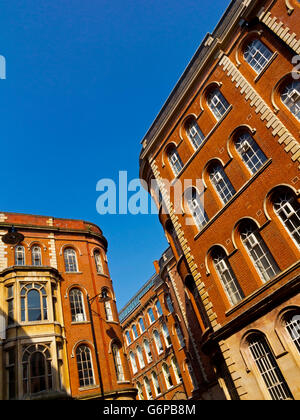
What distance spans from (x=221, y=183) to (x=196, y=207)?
2.19 metres

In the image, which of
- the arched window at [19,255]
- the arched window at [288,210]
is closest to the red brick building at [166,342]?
the arched window at [19,255]

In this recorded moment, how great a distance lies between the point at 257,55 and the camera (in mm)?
15664

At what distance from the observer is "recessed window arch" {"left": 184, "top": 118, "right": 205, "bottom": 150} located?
18.2 meters

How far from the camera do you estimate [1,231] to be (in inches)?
957

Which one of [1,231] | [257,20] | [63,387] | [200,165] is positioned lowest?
[63,387]

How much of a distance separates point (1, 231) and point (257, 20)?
21.7m

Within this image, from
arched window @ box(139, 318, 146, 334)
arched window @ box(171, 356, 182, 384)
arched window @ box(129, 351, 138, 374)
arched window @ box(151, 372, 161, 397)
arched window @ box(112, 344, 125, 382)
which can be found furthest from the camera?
arched window @ box(129, 351, 138, 374)

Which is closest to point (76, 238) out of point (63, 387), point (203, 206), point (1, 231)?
point (1, 231)

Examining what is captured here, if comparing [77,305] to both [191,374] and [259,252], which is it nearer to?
[191,374]

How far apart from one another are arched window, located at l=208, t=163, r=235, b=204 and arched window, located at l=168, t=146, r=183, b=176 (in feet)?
9.96

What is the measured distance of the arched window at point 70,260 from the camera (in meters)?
25.5

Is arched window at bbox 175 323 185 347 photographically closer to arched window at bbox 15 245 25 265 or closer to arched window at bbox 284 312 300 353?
arched window at bbox 15 245 25 265

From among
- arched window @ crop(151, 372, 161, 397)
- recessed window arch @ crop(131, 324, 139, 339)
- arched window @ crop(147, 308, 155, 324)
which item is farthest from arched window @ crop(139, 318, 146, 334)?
arched window @ crop(151, 372, 161, 397)
